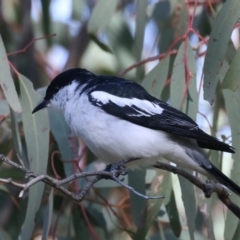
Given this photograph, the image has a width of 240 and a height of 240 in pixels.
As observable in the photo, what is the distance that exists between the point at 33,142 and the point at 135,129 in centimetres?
41

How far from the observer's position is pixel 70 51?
4145 mm

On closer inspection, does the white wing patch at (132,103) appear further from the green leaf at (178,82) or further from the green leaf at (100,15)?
the green leaf at (100,15)

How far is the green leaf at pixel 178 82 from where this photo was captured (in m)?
2.62

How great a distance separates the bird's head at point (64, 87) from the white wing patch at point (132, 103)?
17 cm

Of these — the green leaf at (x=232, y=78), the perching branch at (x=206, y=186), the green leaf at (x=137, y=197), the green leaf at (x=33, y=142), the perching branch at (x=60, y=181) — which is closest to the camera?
the perching branch at (x=60, y=181)

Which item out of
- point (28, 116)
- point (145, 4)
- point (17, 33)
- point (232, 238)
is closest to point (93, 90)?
point (28, 116)

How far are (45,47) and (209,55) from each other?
2454 millimetres

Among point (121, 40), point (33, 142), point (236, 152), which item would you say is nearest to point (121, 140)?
point (33, 142)

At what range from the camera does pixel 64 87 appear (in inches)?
110

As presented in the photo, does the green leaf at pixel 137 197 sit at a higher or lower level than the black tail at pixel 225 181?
lower

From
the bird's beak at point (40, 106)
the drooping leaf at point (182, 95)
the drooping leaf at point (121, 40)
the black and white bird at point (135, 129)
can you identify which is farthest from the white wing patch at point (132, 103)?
the drooping leaf at point (121, 40)

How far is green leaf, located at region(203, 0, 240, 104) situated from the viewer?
2250 millimetres

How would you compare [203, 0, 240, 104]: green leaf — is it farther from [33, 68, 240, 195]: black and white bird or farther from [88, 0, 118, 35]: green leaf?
[88, 0, 118, 35]: green leaf

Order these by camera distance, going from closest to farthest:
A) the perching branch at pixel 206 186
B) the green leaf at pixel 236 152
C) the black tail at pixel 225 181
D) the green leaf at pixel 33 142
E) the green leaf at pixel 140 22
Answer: the perching branch at pixel 206 186, the black tail at pixel 225 181, the green leaf at pixel 33 142, the green leaf at pixel 236 152, the green leaf at pixel 140 22
